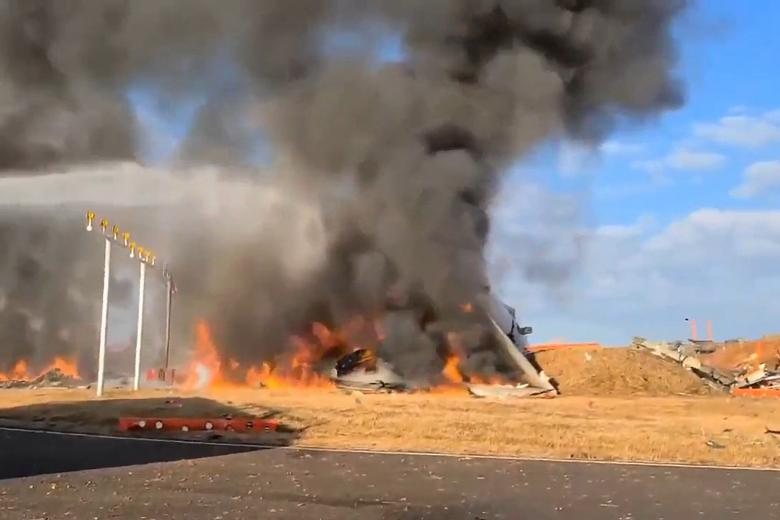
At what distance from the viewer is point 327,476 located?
38.3 ft

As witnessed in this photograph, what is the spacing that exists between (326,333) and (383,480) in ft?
88.1

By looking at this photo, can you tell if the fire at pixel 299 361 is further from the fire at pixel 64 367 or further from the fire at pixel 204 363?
the fire at pixel 64 367

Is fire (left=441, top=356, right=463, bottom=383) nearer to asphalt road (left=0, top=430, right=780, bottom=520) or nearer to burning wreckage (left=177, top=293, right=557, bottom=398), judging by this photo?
burning wreckage (left=177, top=293, right=557, bottom=398)

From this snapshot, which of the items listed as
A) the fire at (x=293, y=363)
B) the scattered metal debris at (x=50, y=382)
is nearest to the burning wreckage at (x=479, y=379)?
the fire at (x=293, y=363)

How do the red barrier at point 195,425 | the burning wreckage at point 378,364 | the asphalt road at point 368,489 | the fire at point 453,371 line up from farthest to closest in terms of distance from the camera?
the fire at point 453,371, the burning wreckage at point 378,364, the red barrier at point 195,425, the asphalt road at point 368,489

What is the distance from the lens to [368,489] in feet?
34.7

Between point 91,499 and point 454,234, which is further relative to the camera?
point 454,234

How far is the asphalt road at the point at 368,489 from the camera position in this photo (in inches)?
353

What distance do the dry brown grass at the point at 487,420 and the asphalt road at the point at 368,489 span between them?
2.09m

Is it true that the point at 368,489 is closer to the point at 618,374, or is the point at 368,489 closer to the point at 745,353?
the point at 618,374

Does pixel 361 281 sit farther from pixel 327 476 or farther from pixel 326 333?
pixel 327 476

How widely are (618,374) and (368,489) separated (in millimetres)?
A: 24789

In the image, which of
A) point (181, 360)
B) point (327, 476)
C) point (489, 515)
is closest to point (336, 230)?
point (181, 360)

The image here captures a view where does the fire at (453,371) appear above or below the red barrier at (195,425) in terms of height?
above
